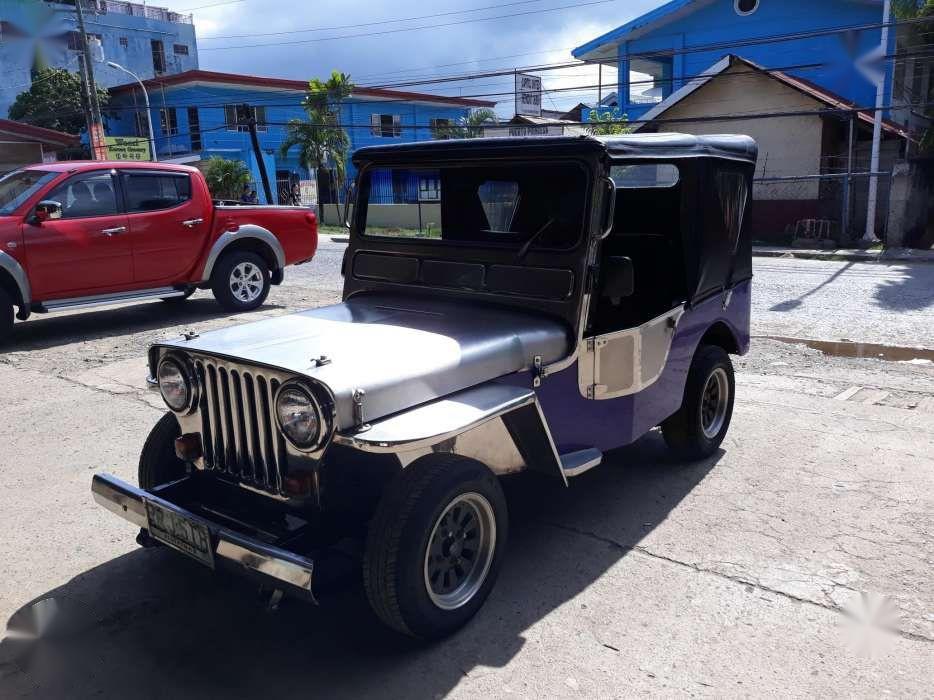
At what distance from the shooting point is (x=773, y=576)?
11.6 ft

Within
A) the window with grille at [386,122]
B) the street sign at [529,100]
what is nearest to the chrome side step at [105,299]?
the window with grille at [386,122]

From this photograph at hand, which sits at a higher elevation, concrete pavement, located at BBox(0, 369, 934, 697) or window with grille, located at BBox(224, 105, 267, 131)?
window with grille, located at BBox(224, 105, 267, 131)

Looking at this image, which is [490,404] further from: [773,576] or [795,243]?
[795,243]

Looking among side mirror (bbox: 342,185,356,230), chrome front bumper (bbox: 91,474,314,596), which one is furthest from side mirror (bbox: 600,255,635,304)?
chrome front bumper (bbox: 91,474,314,596)

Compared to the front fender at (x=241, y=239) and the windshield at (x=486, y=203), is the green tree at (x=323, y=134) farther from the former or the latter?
the windshield at (x=486, y=203)

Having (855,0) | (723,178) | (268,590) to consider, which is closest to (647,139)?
(723,178)

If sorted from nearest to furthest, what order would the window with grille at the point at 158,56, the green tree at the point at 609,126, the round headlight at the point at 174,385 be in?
the round headlight at the point at 174,385
the green tree at the point at 609,126
the window with grille at the point at 158,56

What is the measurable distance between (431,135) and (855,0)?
2559 centimetres

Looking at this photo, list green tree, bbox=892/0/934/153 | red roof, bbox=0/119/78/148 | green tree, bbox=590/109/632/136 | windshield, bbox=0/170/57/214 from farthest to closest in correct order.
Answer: green tree, bbox=590/109/632/136 → red roof, bbox=0/119/78/148 → green tree, bbox=892/0/934/153 → windshield, bbox=0/170/57/214

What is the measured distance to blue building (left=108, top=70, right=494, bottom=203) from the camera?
39.8 meters

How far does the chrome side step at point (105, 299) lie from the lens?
340 inches

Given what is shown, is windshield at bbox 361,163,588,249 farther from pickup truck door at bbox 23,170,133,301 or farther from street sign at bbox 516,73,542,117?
street sign at bbox 516,73,542,117

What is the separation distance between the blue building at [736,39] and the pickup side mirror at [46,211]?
1846cm

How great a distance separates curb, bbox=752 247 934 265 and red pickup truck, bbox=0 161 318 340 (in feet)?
42.6
